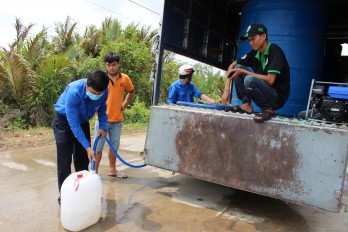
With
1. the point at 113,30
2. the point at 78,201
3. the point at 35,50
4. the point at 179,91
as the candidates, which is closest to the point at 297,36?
the point at 179,91

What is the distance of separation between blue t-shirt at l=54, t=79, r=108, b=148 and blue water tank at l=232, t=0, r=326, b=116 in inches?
108

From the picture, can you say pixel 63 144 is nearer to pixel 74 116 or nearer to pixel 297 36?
pixel 74 116

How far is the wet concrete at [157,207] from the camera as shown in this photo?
2.67 m

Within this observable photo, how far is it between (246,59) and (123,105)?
62.0 inches

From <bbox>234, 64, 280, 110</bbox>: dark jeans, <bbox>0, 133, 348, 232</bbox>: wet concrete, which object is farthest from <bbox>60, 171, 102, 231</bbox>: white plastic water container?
<bbox>234, 64, 280, 110</bbox>: dark jeans

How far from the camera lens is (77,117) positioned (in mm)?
2639

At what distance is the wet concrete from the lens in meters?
2.67

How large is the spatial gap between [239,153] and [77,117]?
148 centimetres

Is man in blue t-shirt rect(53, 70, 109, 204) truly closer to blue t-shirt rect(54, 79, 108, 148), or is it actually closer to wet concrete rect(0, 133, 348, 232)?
blue t-shirt rect(54, 79, 108, 148)

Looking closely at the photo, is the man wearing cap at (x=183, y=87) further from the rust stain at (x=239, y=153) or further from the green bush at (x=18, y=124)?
the green bush at (x=18, y=124)

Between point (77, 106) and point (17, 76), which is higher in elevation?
point (17, 76)

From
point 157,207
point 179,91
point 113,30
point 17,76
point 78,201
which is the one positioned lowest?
point 157,207

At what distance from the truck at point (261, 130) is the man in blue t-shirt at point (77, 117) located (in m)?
0.71

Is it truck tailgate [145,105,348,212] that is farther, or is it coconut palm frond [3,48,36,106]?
coconut palm frond [3,48,36,106]
